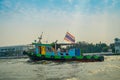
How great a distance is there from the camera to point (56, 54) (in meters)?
32.8

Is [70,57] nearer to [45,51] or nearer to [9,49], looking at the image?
[45,51]

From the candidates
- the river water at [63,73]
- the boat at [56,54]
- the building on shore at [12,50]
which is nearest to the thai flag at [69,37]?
the boat at [56,54]

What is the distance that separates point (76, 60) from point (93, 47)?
60.9m

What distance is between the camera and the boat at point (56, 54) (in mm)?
32062

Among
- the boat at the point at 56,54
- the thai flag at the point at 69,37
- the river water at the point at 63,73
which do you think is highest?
the thai flag at the point at 69,37

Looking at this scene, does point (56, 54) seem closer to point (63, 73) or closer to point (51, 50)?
point (51, 50)

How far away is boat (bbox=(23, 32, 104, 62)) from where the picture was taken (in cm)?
3206

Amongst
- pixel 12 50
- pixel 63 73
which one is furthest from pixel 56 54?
pixel 12 50

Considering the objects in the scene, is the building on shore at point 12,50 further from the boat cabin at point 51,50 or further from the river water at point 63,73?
the river water at point 63,73

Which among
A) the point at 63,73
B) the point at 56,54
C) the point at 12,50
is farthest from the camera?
the point at 12,50

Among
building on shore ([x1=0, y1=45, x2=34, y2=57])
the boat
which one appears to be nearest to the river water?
the boat

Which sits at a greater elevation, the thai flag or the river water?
the thai flag

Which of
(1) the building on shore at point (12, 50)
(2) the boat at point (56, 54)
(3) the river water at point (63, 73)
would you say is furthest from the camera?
(1) the building on shore at point (12, 50)

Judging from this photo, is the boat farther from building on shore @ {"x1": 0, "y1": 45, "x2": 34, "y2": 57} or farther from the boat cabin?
building on shore @ {"x1": 0, "y1": 45, "x2": 34, "y2": 57}
